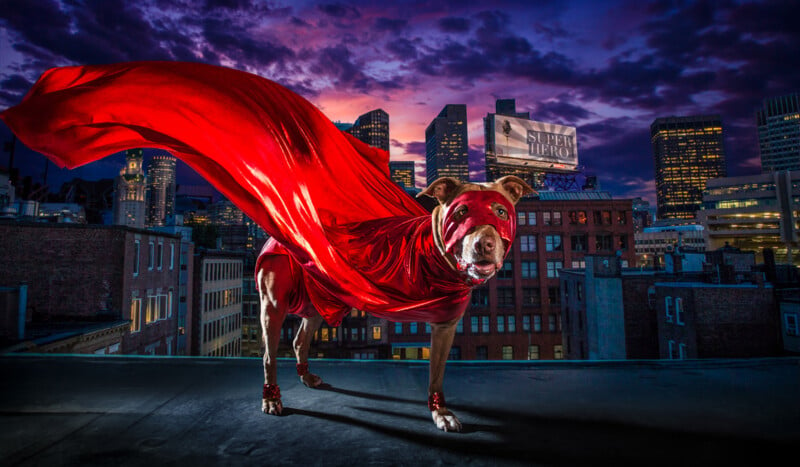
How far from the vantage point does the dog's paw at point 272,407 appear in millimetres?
3523

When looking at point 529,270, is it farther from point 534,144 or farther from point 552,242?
point 534,144

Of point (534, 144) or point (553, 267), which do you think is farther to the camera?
point (534, 144)

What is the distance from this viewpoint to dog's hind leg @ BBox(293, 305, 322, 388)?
14.2ft

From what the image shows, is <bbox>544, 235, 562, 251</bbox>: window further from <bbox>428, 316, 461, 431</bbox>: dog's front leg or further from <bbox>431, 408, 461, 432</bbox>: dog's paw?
<bbox>431, 408, 461, 432</bbox>: dog's paw

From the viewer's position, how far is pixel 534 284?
3706 centimetres

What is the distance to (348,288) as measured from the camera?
3158mm

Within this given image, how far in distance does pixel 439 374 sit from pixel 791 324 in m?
18.7

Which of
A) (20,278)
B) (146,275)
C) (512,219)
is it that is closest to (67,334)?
(20,278)

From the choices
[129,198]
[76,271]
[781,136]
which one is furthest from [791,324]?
[781,136]

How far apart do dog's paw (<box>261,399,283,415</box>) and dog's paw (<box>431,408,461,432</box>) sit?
1364 millimetres

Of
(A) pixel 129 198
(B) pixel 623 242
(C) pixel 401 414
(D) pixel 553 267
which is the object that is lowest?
(C) pixel 401 414

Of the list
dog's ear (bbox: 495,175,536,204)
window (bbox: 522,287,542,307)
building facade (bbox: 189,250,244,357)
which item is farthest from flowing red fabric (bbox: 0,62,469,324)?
window (bbox: 522,287,542,307)

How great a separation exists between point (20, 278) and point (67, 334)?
7235mm

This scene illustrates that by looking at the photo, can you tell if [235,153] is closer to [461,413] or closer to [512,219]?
[512,219]
